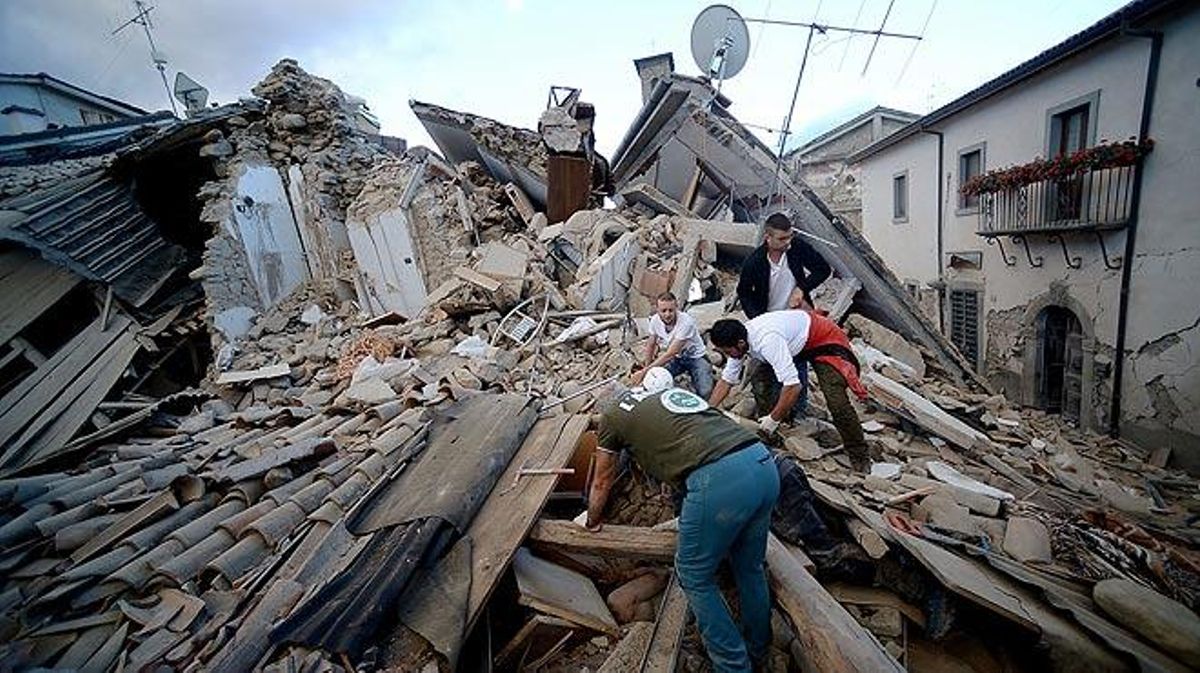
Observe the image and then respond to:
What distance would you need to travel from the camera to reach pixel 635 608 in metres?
2.41

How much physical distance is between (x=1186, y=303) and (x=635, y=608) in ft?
29.0

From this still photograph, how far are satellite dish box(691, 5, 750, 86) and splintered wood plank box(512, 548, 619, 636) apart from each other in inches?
264

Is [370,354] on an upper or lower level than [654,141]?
lower

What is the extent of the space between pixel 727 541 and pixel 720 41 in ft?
22.4

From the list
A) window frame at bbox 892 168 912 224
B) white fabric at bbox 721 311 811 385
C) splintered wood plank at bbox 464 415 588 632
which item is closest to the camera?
splintered wood plank at bbox 464 415 588 632

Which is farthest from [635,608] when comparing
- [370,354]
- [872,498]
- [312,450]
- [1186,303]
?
[1186,303]

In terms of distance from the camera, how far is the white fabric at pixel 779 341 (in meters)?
→ 3.19

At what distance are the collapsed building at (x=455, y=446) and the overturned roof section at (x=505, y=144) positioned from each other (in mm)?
55

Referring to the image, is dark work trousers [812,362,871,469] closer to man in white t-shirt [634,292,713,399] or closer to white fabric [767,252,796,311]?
white fabric [767,252,796,311]

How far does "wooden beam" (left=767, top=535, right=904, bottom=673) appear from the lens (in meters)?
1.75

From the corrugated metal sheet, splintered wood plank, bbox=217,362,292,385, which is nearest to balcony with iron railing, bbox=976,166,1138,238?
splintered wood plank, bbox=217,362,292,385

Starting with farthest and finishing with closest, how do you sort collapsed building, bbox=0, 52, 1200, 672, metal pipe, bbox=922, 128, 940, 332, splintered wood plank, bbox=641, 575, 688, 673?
metal pipe, bbox=922, 128, 940, 332 → collapsed building, bbox=0, 52, 1200, 672 → splintered wood plank, bbox=641, 575, 688, 673

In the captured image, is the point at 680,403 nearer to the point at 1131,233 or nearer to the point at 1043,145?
the point at 1131,233

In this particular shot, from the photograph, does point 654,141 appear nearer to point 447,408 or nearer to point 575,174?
point 575,174
